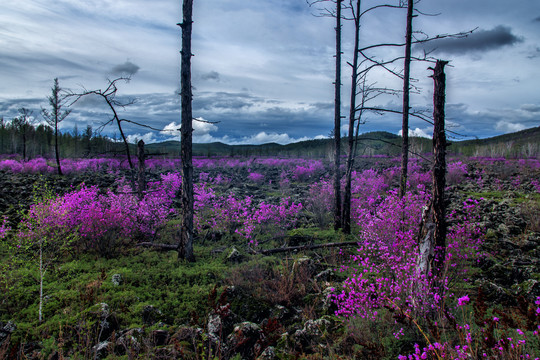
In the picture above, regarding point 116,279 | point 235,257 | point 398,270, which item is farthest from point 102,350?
point 398,270

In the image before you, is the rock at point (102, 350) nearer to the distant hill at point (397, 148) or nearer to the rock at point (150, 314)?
the rock at point (150, 314)

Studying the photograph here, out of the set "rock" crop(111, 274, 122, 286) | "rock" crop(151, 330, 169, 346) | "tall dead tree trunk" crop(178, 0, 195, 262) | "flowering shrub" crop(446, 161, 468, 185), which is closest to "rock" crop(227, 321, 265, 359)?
"rock" crop(151, 330, 169, 346)

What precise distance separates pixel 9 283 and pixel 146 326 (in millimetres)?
3436

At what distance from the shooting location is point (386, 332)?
149 inches

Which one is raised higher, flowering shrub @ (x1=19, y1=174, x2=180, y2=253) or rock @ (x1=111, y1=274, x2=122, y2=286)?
flowering shrub @ (x1=19, y1=174, x2=180, y2=253)

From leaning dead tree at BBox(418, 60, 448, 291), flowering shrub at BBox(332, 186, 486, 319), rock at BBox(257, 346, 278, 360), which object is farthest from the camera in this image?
leaning dead tree at BBox(418, 60, 448, 291)

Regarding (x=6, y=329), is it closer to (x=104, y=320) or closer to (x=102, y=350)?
(x=104, y=320)

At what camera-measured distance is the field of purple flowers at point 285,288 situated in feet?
11.4

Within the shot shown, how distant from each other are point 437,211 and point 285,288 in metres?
2.98

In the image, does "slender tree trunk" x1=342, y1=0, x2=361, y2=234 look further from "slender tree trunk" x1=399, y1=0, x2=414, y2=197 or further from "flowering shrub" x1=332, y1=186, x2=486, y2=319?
"flowering shrub" x1=332, y1=186, x2=486, y2=319

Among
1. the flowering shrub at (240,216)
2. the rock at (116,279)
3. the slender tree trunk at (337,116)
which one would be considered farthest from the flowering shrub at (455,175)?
the rock at (116,279)

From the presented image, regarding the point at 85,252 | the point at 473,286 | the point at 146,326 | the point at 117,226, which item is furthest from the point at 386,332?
the point at 85,252

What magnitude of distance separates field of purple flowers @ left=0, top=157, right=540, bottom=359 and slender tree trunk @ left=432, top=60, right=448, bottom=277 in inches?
7.8

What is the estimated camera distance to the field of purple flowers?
11.4 feet
